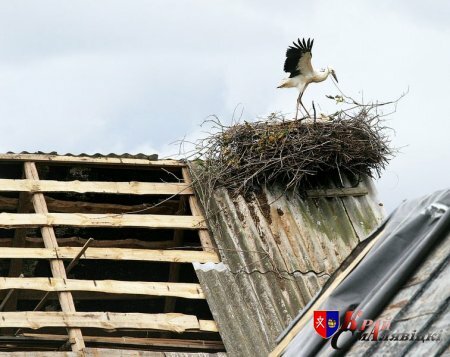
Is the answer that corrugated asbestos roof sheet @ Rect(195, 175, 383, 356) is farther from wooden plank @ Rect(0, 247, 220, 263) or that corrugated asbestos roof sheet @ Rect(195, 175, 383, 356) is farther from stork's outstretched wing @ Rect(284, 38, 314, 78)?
stork's outstretched wing @ Rect(284, 38, 314, 78)

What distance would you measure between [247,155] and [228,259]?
1380 mm

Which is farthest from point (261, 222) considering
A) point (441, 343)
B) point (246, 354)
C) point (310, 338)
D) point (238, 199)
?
point (441, 343)

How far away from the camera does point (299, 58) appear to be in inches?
410

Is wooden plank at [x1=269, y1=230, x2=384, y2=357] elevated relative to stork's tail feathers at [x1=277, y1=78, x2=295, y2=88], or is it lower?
lower

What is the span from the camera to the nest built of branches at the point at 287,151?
9695 millimetres

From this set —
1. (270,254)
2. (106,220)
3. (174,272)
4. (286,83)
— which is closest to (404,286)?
(270,254)

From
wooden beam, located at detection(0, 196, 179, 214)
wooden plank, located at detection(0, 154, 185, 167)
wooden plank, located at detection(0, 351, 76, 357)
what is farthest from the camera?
wooden beam, located at detection(0, 196, 179, 214)

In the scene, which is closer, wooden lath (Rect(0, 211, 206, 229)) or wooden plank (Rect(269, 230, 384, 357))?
Result: wooden plank (Rect(269, 230, 384, 357))

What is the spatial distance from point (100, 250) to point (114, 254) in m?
0.13

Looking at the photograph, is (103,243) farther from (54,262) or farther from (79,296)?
(54,262)

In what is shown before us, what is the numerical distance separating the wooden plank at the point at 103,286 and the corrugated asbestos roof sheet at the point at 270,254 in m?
0.21

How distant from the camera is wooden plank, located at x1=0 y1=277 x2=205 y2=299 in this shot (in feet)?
25.4

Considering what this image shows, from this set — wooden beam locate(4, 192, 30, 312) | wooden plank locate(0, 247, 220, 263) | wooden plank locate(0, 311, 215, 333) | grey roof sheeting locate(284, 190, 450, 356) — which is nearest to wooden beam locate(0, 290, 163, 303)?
wooden beam locate(4, 192, 30, 312)

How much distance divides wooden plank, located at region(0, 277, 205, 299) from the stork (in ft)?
10.4
